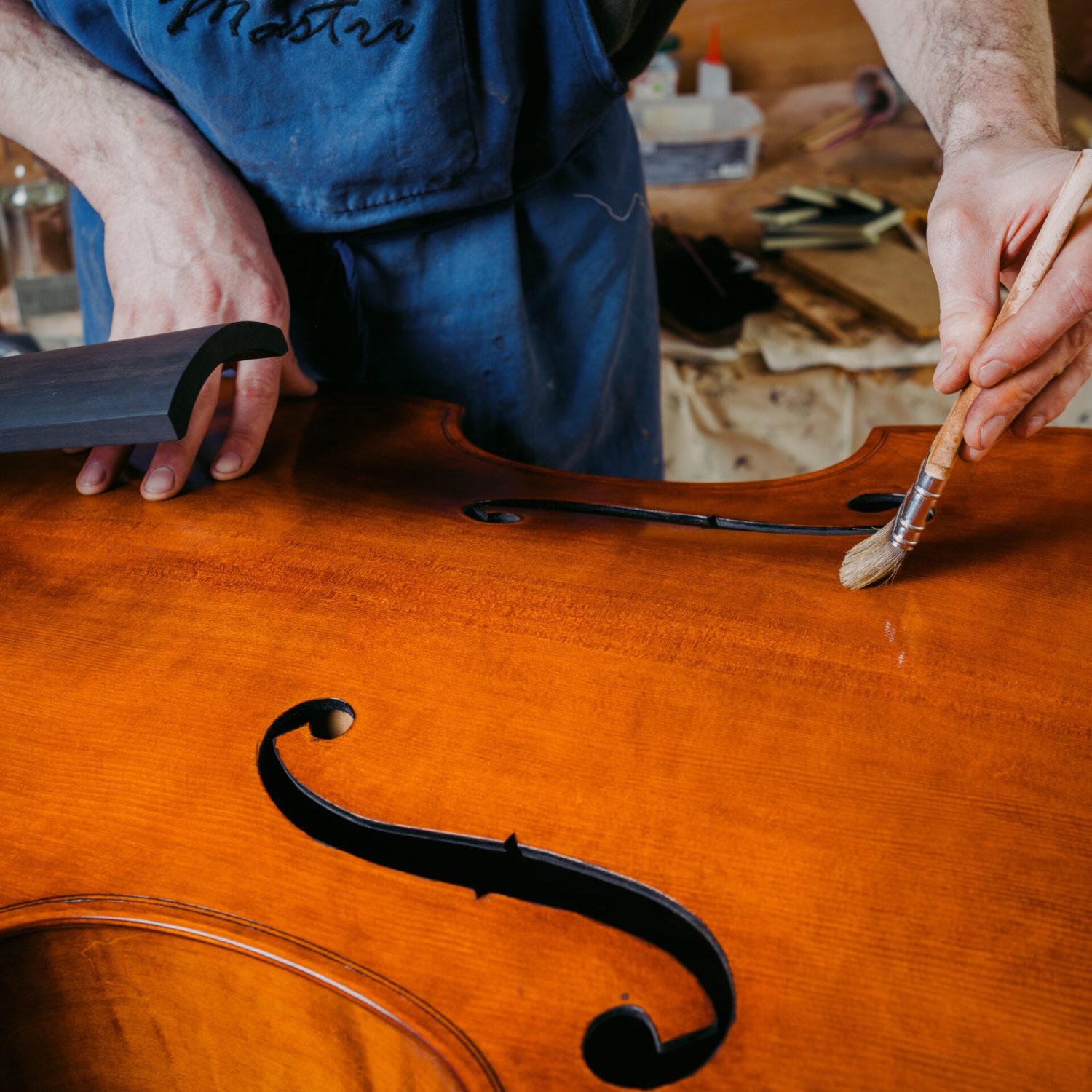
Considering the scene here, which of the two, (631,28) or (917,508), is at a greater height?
(631,28)

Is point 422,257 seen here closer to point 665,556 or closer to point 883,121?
point 665,556

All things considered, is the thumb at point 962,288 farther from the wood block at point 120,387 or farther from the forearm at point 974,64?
the wood block at point 120,387

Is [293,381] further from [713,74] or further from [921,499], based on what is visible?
[713,74]

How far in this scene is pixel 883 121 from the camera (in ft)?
9.25

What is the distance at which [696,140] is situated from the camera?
2.48 metres

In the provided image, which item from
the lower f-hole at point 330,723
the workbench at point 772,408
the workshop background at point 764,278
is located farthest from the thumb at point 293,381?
the workbench at point 772,408

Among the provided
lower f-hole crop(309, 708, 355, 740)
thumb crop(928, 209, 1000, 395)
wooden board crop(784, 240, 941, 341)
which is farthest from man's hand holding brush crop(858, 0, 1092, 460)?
wooden board crop(784, 240, 941, 341)

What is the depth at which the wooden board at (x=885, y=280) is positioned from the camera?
6.21 ft

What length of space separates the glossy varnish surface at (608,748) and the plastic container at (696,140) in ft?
6.23

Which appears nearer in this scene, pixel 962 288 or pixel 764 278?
pixel 962 288

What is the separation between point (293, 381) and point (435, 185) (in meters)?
0.25

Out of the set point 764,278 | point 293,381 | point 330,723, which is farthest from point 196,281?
point 764,278

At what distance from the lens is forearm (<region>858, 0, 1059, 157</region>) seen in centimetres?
77

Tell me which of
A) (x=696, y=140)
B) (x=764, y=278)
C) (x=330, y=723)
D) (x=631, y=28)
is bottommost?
(x=764, y=278)
